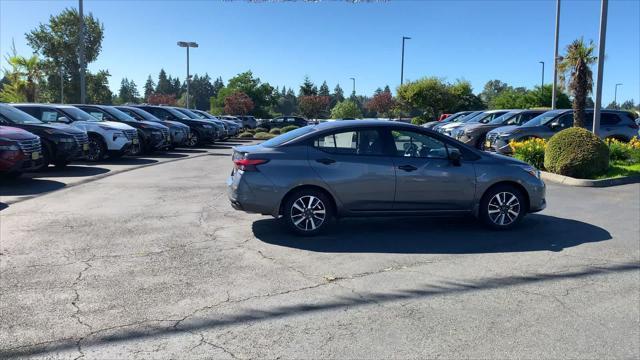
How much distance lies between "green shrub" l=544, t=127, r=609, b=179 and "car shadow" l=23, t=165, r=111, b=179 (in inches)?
437

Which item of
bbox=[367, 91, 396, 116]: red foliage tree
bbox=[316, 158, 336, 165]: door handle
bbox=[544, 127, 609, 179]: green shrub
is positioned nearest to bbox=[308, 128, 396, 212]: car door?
bbox=[316, 158, 336, 165]: door handle

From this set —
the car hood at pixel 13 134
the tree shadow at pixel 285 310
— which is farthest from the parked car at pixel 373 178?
the car hood at pixel 13 134

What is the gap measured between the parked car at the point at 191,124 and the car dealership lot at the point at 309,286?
1473 centimetres

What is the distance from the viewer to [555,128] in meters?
16.7

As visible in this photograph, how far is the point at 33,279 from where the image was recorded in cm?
511

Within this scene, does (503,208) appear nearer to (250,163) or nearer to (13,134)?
(250,163)

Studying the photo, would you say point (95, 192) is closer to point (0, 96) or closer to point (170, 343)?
point (170, 343)

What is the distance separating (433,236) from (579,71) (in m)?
15.3

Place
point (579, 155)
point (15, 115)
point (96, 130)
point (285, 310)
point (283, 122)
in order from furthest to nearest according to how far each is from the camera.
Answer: point (283, 122) < point (96, 130) < point (15, 115) < point (579, 155) < point (285, 310)

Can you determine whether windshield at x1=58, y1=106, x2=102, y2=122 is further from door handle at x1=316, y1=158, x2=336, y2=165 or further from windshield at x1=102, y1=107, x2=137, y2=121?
door handle at x1=316, y1=158, x2=336, y2=165

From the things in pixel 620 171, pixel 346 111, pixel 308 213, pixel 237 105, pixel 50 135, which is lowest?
pixel 308 213

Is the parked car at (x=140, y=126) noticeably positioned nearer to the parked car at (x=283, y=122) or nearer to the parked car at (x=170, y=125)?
the parked car at (x=170, y=125)

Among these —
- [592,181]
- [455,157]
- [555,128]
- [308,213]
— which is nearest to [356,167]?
[308,213]

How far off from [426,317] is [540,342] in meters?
0.88
